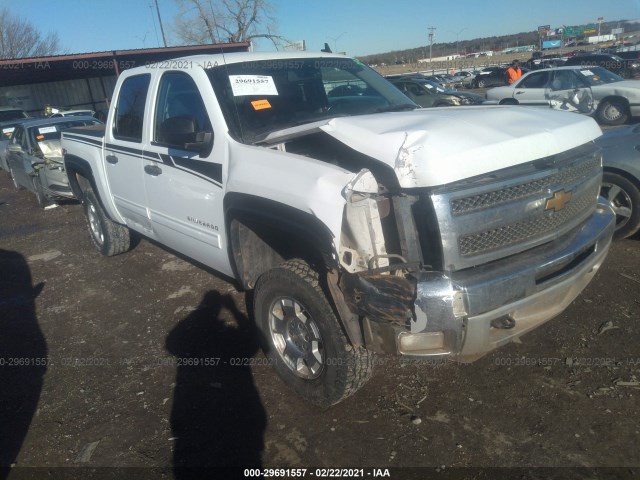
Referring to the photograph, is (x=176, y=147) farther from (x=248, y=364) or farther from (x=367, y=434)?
(x=367, y=434)

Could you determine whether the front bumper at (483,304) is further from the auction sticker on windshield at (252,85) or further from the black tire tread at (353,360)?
the auction sticker on windshield at (252,85)

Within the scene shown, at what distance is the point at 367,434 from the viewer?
2801 millimetres

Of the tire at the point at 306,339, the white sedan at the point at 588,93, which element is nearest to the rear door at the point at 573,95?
the white sedan at the point at 588,93

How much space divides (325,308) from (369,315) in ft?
1.25

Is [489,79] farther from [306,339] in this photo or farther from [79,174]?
[306,339]

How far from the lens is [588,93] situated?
43.4 ft

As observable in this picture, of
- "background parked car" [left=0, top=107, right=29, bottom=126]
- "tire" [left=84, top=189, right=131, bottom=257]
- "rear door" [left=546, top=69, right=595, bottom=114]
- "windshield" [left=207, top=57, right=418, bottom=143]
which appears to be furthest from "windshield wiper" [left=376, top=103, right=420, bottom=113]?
"background parked car" [left=0, top=107, right=29, bottom=126]

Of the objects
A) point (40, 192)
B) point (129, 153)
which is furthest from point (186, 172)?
point (40, 192)

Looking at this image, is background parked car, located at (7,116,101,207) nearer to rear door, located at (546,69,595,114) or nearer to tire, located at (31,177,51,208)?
tire, located at (31,177,51,208)

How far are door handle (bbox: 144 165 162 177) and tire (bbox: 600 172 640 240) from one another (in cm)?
418

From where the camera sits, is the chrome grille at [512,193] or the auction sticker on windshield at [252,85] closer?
the chrome grille at [512,193]

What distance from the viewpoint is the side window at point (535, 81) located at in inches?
539

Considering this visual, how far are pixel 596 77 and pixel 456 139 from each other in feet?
44.2

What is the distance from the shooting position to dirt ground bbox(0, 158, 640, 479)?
2633 millimetres
